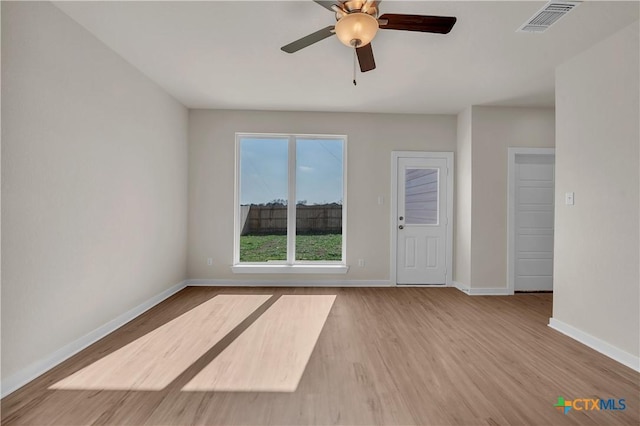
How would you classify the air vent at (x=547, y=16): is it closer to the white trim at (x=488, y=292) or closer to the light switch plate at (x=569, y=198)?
the light switch plate at (x=569, y=198)

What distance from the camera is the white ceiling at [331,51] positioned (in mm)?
2162

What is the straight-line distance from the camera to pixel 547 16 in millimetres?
2188

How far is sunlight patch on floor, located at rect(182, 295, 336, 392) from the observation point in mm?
1991

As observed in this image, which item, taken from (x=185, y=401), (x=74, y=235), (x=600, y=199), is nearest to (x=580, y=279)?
(x=600, y=199)

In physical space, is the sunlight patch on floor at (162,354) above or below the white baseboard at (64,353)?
below

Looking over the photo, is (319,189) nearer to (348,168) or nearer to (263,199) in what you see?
(348,168)

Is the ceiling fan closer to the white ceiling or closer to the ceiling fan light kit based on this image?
the ceiling fan light kit

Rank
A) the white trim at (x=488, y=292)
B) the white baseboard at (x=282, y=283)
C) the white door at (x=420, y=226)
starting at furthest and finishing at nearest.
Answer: the white door at (x=420, y=226)
the white baseboard at (x=282, y=283)
the white trim at (x=488, y=292)

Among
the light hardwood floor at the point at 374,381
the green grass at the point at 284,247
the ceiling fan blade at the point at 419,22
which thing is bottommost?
the light hardwood floor at the point at 374,381

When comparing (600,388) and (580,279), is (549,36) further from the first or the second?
(600,388)

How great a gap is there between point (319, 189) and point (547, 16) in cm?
316

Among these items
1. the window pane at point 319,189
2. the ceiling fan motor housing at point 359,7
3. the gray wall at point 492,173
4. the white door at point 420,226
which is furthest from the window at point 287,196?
the ceiling fan motor housing at point 359,7

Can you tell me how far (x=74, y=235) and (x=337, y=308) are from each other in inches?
105

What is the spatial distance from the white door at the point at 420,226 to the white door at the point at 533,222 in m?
1.00
